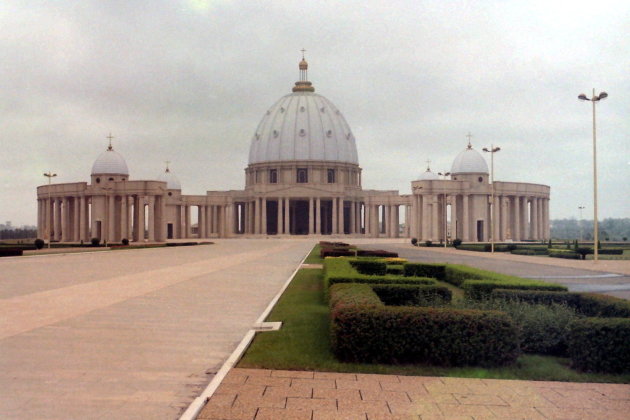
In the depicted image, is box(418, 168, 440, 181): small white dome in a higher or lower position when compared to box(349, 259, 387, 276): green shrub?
higher

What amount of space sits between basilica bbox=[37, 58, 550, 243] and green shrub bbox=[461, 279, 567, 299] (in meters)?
68.0

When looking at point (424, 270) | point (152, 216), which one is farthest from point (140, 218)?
point (424, 270)

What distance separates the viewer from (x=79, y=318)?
1378 cm

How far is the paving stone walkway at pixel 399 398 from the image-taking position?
7.22 m

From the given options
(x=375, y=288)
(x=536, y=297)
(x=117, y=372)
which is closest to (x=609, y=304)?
(x=536, y=297)

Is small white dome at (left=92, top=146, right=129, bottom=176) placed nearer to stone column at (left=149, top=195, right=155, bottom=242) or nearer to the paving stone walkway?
stone column at (left=149, top=195, right=155, bottom=242)

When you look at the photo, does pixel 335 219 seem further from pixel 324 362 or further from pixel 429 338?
Result: pixel 324 362

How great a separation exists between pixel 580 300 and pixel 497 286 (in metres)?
2.47

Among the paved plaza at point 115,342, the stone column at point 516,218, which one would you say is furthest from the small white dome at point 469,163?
the paved plaza at point 115,342

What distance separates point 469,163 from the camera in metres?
98.8

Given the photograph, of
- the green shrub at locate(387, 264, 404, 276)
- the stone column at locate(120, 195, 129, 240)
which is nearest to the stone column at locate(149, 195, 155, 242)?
the stone column at locate(120, 195, 129, 240)

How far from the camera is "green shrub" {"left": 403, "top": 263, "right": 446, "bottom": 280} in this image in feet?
79.7

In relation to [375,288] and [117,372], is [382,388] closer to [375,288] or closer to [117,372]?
[117,372]

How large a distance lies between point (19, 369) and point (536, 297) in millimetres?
10513
